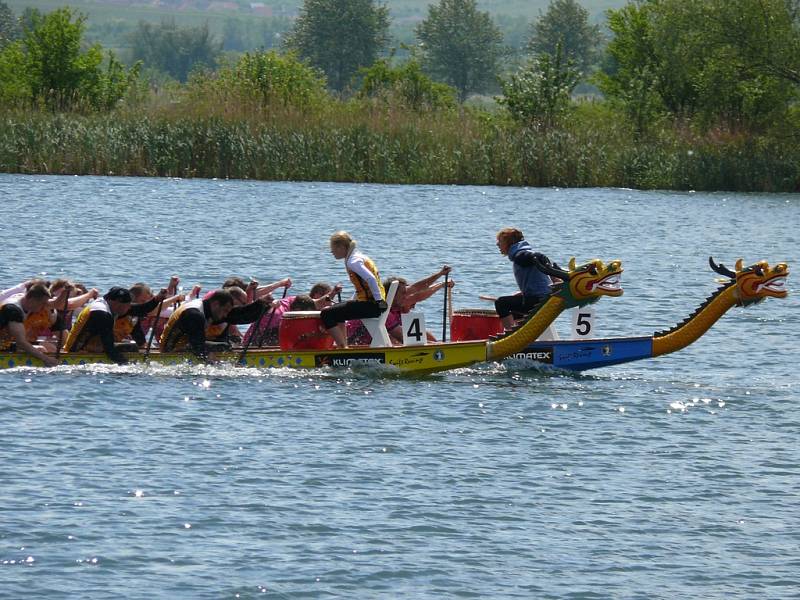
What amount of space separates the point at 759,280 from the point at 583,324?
7.69ft

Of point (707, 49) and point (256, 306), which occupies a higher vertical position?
point (707, 49)

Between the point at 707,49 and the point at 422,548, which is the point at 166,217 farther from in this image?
the point at 422,548

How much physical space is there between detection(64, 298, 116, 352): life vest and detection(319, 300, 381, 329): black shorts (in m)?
2.60

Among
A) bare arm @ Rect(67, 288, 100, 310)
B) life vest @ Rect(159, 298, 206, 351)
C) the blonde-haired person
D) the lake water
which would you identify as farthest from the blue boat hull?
bare arm @ Rect(67, 288, 100, 310)

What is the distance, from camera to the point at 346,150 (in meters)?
47.6

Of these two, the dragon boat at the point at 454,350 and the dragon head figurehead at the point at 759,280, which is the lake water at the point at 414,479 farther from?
the dragon head figurehead at the point at 759,280

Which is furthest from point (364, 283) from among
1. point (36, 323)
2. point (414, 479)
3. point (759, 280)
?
point (759, 280)

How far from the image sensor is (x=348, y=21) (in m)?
128

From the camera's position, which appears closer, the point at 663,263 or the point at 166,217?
the point at 663,263

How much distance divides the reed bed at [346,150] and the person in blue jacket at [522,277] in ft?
88.1

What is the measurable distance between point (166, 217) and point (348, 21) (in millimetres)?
89492

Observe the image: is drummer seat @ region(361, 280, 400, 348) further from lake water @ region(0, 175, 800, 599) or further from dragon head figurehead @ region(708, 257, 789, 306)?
dragon head figurehead @ region(708, 257, 789, 306)

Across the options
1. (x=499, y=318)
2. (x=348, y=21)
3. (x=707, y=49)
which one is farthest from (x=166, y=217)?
(x=348, y=21)

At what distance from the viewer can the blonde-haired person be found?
19177 millimetres
